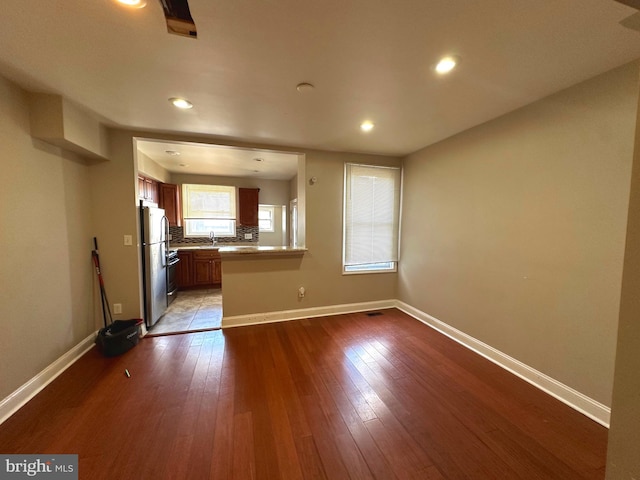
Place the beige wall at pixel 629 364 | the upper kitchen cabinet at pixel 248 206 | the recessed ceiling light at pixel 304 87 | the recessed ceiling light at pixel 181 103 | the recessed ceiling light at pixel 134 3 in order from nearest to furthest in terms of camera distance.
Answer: the beige wall at pixel 629 364 → the recessed ceiling light at pixel 134 3 → the recessed ceiling light at pixel 304 87 → the recessed ceiling light at pixel 181 103 → the upper kitchen cabinet at pixel 248 206

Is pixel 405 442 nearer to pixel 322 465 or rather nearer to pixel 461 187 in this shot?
pixel 322 465

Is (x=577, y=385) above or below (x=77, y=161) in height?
below

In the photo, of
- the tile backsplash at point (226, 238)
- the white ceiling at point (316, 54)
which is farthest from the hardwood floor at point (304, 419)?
the tile backsplash at point (226, 238)

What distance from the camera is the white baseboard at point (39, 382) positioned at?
171cm

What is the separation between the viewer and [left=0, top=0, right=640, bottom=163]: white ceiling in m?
1.20

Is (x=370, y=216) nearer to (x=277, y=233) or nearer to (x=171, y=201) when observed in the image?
(x=277, y=233)

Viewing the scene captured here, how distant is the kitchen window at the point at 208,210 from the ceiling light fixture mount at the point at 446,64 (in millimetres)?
4902

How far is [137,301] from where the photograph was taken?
2.91m

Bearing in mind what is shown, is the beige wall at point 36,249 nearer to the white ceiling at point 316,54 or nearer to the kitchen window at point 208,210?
the white ceiling at point 316,54

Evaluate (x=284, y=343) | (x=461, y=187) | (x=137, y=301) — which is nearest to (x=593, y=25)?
(x=461, y=187)

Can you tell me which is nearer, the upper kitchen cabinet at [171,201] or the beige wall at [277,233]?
the upper kitchen cabinet at [171,201]

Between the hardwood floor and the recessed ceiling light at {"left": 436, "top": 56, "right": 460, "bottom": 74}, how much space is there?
2.41 metres

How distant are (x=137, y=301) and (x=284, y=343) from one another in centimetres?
183

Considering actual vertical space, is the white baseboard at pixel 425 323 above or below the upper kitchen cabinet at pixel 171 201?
below
